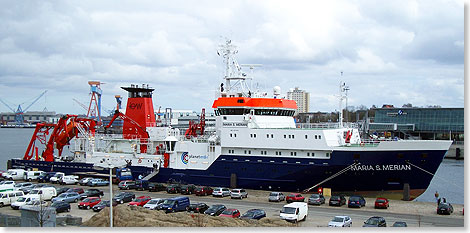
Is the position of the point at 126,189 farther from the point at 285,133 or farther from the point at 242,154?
the point at 285,133

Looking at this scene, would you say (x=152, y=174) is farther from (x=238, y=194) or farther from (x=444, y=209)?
(x=444, y=209)

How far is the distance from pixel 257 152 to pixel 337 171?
4.63m

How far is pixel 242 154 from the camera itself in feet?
88.2

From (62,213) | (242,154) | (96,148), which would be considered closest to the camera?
(62,213)

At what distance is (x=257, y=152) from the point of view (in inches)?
1043

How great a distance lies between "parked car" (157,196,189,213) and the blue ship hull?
6575 mm

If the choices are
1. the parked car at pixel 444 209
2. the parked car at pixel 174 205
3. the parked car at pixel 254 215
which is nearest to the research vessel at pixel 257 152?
the parked car at pixel 444 209

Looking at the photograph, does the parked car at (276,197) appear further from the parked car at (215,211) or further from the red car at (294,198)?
the parked car at (215,211)

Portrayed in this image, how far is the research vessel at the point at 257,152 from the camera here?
955 inches

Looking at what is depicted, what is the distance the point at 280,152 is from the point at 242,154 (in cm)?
234

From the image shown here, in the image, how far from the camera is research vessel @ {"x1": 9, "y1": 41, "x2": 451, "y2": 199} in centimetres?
2425

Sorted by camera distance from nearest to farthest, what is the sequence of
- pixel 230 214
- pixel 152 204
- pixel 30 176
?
pixel 230 214 → pixel 152 204 → pixel 30 176

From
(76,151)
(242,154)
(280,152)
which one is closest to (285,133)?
(280,152)

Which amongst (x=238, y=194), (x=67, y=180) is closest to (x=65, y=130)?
(x=67, y=180)
